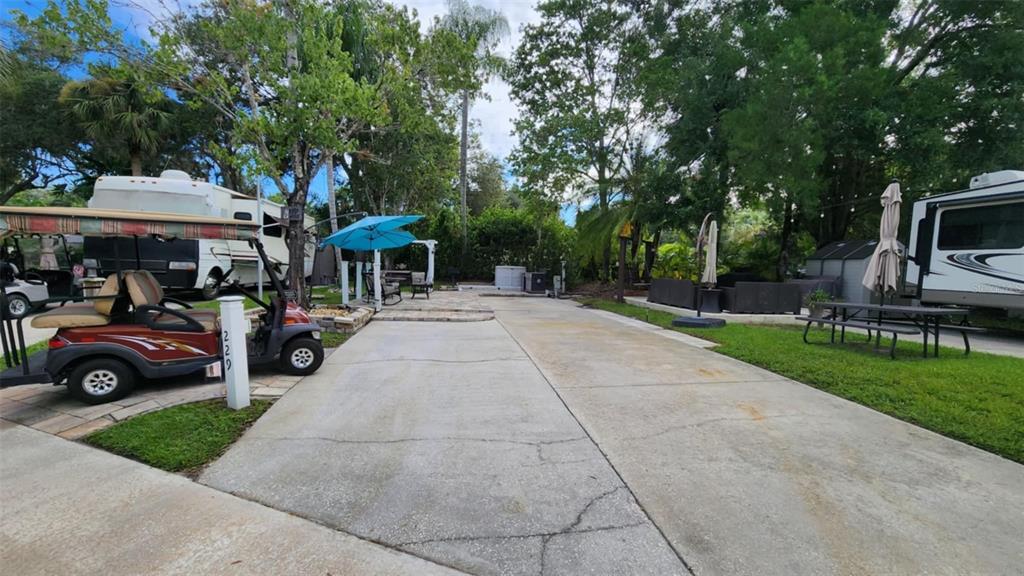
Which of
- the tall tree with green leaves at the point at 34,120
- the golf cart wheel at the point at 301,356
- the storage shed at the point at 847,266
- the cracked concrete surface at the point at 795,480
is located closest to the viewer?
the cracked concrete surface at the point at 795,480

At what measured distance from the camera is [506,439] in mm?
3396

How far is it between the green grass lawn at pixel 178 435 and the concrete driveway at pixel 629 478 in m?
0.18

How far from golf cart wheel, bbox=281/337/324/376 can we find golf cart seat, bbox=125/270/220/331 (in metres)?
0.78

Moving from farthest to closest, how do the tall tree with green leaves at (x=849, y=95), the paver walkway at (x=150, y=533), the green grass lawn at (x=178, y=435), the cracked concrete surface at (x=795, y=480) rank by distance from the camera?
the tall tree with green leaves at (x=849, y=95) < the green grass lawn at (x=178, y=435) < the cracked concrete surface at (x=795, y=480) < the paver walkway at (x=150, y=533)

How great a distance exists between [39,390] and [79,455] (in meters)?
2.35

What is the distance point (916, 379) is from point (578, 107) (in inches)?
556

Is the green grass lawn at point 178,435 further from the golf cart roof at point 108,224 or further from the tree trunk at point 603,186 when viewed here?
the tree trunk at point 603,186

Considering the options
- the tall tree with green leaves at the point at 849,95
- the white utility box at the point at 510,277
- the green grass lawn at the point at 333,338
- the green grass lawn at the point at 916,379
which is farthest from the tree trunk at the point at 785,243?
the green grass lawn at the point at 333,338

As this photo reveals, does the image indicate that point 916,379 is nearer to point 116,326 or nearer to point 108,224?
point 108,224

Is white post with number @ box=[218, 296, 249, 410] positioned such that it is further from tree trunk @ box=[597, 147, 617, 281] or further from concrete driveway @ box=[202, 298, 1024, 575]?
tree trunk @ box=[597, 147, 617, 281]

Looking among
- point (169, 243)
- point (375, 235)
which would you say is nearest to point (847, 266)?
point (375, 235)

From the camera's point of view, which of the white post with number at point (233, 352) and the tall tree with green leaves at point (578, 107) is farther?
the tall tree with green leaves at point (578, 107)

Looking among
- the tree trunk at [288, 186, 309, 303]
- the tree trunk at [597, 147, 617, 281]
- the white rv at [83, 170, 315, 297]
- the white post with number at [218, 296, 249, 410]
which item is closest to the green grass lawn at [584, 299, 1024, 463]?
the white post with number at [218, 296, 249, 410]

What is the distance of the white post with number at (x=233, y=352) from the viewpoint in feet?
12.8
